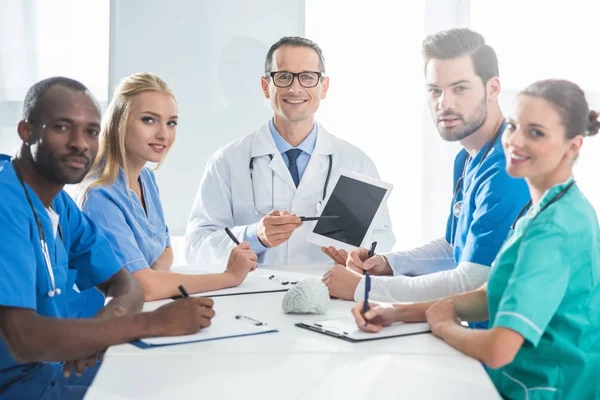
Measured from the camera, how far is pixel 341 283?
2078 mm

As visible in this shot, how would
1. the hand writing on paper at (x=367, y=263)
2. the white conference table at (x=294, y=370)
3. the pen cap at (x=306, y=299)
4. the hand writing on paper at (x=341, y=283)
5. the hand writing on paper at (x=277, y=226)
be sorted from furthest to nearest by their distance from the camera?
1. the hand writing on paper at (x=277, y=226)
2. the hand writing on paper at (x=367, y=263)
3. the hand writing on paper at (x=341, y=283)
4. the pen cap at (x=306, y=299)
5. the white conference table at (x=294, y=370)

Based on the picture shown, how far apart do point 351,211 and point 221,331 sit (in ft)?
3.31

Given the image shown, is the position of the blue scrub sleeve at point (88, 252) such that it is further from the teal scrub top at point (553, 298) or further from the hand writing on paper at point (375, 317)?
the teal scrub top at point (553, 298)

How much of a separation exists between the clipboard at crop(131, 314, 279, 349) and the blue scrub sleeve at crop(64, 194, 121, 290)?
0.42 m

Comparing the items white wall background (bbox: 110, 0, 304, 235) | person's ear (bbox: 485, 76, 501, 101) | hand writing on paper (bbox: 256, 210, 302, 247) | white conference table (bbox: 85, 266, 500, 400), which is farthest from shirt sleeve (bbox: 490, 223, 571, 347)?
white wall background (bbox: 110, 0, 304, 235)

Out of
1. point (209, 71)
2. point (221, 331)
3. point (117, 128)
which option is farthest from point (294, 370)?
point (209, 71)

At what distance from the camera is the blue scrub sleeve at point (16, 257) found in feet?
5.00

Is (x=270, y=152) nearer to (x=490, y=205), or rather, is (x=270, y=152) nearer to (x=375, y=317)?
(x=490, y=205)

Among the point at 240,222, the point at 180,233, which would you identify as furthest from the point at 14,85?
the point at 240,222

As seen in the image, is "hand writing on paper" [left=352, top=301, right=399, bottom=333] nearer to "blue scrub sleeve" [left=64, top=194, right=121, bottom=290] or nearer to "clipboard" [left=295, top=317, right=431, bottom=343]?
"clipboard" [left=295, top=317, right=431, bottom=343]

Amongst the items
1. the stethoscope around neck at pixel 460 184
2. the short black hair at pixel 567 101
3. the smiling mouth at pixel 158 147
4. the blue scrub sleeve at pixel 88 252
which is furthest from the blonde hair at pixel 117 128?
the short black hair at pixel 567 101

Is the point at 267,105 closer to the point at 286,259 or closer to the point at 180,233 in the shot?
the point at 180,233

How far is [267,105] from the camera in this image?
4.19 meters

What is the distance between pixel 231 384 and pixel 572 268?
725 millimetres
